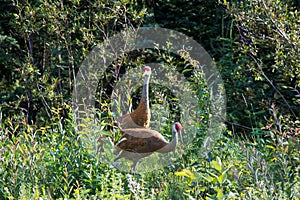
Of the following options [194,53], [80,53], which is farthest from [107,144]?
[194,53]

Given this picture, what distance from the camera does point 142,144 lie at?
173 inches

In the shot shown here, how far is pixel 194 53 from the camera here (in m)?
6.93

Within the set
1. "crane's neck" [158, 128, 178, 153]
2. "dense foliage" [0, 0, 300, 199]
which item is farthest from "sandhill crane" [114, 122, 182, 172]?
"dense foliage" [0, 0, 300, 199]

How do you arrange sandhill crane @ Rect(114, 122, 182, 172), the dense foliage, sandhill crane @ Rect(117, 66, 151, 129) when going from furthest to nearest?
1. sandhill crane @ Rect(117, 66, 151, 129)
2. sandhill crane @ Rect(114, 122, 182, 172)
3. the dense foliage

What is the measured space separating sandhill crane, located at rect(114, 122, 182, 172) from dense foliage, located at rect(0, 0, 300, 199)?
16 centimetres

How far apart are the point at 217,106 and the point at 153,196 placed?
154cm

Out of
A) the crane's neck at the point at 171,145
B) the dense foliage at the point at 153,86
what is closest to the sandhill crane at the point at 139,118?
the dense foliage at the point at 153,86

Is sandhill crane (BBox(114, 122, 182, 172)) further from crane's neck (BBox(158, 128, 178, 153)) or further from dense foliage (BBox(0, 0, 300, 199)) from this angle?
dense foliage (BBox(0, 0, 300, 199))

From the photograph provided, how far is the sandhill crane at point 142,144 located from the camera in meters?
4.36

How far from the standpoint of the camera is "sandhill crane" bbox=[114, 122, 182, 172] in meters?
4.36

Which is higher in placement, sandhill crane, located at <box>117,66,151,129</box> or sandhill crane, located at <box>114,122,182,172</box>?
sandhill crane, located at <box>117,66,151,129</box>

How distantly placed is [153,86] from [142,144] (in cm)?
167

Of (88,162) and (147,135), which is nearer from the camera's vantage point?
(88,162)

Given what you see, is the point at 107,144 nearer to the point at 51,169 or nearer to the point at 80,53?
the point at 51,169
